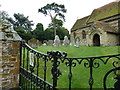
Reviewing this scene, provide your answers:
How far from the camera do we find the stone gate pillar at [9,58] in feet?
8.27

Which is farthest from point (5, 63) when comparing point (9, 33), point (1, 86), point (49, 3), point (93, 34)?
point (49, 3)

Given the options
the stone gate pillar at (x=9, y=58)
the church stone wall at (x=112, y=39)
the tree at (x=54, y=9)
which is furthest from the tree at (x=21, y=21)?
the stone gate pillar at (x=9, y=58)

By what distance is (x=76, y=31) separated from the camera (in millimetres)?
25688

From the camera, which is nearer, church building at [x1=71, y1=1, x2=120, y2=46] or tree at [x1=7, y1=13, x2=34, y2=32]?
church building at [x1=71, y1=1, x2=120, y2=46]

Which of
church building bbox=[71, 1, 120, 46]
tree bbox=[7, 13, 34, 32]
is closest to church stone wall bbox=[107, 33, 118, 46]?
church building bbox=[71, 1, 120, 46]

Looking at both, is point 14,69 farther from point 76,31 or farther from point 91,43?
point 76,31

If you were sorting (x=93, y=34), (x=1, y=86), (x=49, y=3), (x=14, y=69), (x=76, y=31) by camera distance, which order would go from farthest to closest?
(x=49, y=3)
(x=76, y=31)
(x=93, y=34)
(x=14, y=69)
(x=1, y=86)

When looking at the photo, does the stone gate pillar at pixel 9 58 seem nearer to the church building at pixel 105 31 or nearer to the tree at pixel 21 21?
the church building at pixel 105 31

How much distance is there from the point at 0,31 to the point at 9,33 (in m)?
0.21

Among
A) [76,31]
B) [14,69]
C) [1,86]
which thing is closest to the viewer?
[1,86]

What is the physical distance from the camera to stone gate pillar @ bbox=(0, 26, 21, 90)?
8.27ft

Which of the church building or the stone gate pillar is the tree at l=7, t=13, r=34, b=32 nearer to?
the church building

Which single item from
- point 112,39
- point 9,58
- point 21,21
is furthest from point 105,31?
point 21,21

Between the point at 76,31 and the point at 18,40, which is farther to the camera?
the point at 76,31
